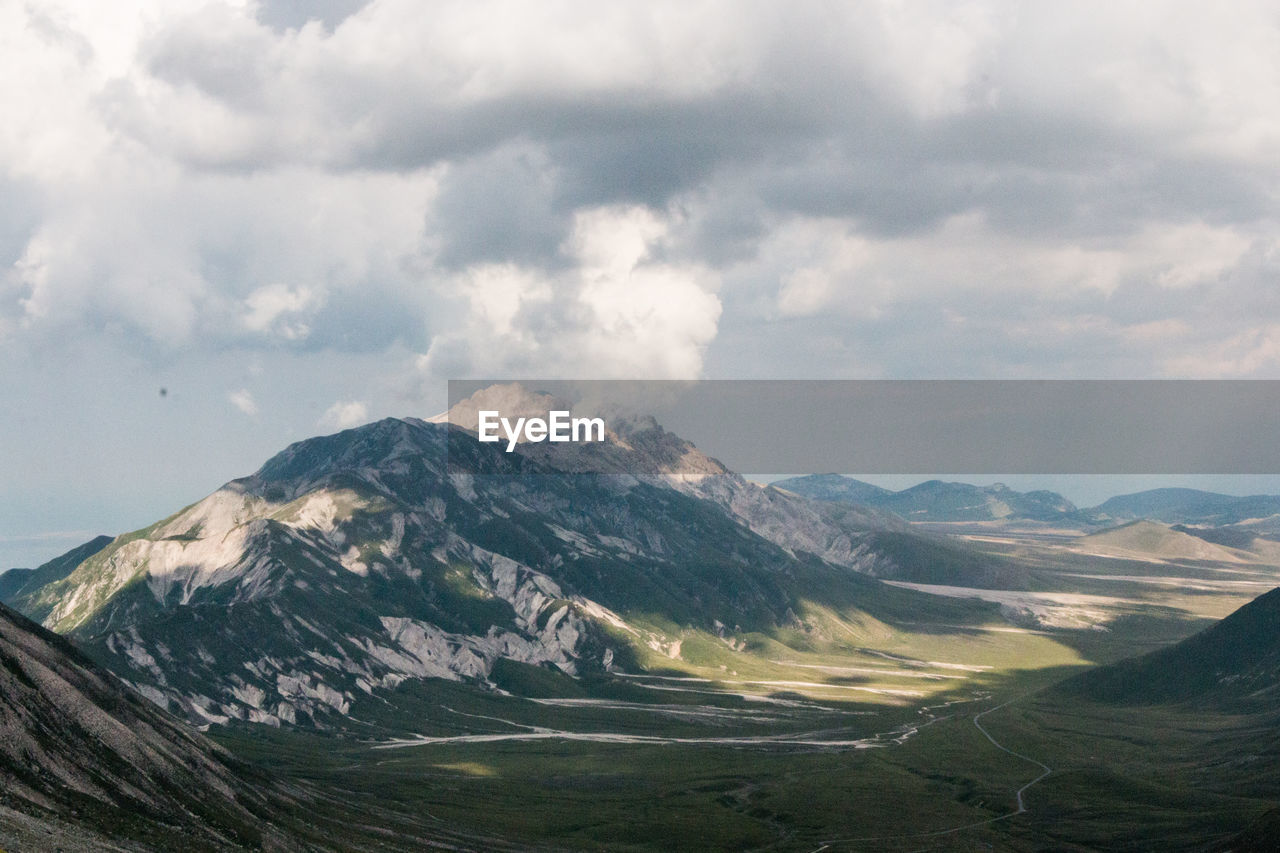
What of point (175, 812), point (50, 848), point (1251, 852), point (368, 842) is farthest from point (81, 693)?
point (1251, 852)

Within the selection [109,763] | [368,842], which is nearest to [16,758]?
[109,763]

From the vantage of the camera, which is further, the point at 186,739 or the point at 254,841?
the point at 186,739

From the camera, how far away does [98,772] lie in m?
153

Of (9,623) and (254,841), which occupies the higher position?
(9,623)

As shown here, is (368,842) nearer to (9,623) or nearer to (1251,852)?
(9,623)

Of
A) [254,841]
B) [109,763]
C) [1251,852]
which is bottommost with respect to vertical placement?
[1251,852]

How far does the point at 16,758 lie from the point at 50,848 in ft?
128

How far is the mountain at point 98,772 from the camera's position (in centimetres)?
13088

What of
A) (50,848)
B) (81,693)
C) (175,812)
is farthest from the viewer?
(81,693)

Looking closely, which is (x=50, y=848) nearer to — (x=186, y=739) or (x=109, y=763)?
(x=109, y=763)

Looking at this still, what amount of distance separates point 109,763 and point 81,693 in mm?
18859

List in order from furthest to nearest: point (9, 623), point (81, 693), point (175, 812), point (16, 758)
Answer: point (9, 623), point (81, 693), point (175, 812), point (16, 758)

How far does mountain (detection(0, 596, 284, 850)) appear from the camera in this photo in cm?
13088

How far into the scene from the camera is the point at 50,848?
354 feet
